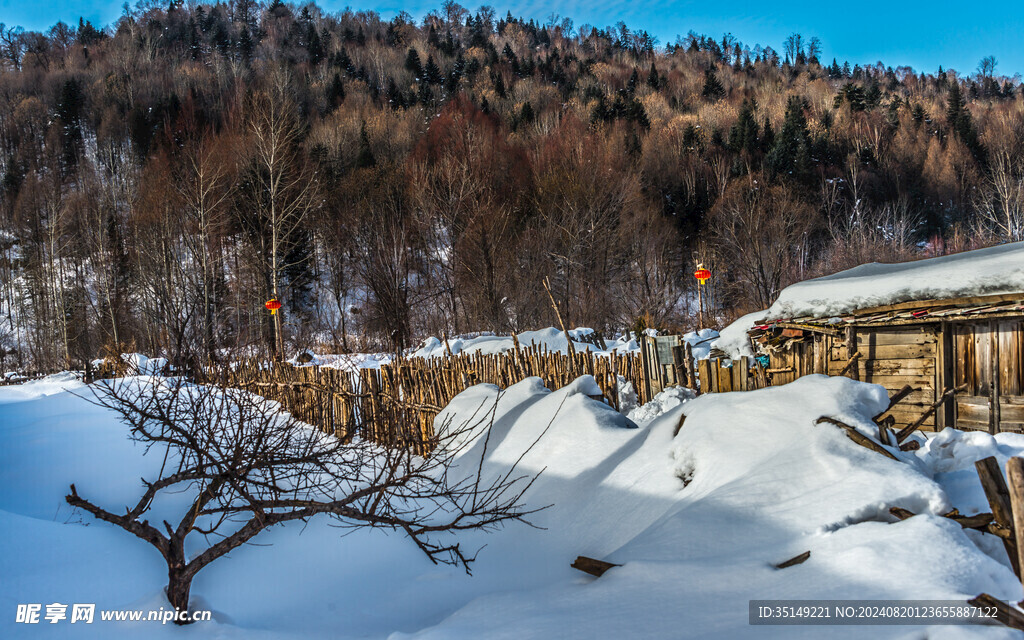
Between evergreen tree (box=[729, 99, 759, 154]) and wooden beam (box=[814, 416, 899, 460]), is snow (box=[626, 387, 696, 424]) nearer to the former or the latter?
wooden beam (box=[814, 416, 899, 460])

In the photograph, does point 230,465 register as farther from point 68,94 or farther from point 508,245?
point 68,94

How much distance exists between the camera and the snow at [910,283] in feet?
22.9

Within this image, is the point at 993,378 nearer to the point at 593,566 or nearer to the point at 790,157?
the point at 593,566

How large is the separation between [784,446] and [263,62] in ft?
206

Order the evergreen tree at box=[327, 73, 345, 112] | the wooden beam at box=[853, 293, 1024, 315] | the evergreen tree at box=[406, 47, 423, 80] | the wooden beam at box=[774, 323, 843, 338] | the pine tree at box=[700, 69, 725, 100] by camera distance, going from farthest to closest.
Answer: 1. the pine tree at box=[700, 69, 725, 100]
2. the evergreen tree at box=[406, 47, 423, 80]
3. the evergreen tree at box=[327, 73, 345, 112]
4. the wooden beam at box=[774, 323, 843, 338]
5. the wooden beam at box=[853, 293, 1024, 315]

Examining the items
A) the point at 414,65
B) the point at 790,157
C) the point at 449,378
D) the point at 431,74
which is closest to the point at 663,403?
the point at 449,378

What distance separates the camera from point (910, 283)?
770cm

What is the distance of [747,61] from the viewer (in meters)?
74.1

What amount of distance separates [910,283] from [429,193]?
18878 mm

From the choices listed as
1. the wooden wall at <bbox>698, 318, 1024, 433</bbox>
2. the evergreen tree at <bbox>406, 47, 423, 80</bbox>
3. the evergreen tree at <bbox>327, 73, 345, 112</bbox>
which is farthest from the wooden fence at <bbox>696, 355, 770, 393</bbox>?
the evergreen tree at <bbox>406, 47, 423, 80</bbox>

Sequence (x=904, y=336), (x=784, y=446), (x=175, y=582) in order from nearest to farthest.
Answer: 1. (x=175, y=582)
2. (x=784, y=446)
3. (x=904, y=336)

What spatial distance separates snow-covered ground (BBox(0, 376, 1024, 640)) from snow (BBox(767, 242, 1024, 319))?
2729mm

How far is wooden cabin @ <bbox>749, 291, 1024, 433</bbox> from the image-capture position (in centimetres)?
704

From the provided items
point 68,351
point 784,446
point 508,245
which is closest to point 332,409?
point 784,446
